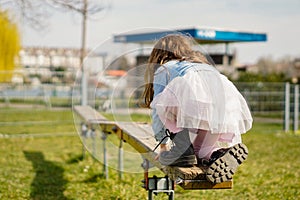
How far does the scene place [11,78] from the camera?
1767cm

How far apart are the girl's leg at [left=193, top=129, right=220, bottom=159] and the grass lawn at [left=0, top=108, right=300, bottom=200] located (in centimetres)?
157

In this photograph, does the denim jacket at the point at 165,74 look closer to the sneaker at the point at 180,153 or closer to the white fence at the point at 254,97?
the sneaker at the point at 180,153

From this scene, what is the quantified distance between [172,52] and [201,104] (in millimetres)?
570

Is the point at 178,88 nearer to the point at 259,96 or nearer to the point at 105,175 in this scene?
the point at 105,175

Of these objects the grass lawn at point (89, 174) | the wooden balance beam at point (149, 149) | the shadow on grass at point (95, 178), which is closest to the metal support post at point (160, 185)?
the wooden balance beam at point (149, 149)

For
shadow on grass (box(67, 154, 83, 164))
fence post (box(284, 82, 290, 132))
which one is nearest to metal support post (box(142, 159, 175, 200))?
shadow on grass (box(67, 154, 83, 164))

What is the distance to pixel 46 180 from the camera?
722 cm

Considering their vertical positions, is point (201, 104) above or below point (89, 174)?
above

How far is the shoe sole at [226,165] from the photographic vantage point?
12.0 ft

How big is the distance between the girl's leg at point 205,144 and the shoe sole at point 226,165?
0.62 feet

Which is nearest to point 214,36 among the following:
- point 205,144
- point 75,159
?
point 75,159

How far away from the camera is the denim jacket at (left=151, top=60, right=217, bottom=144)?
385 centimetres

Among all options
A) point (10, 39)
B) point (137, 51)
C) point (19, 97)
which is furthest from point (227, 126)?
point (10, 39)

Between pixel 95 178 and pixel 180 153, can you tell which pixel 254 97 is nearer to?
pixel 95 178
